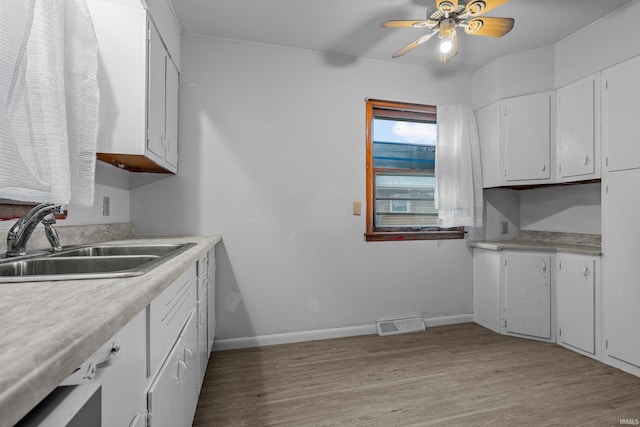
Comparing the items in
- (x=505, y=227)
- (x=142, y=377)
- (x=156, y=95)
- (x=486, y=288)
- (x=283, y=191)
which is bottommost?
(x=486, y=288)

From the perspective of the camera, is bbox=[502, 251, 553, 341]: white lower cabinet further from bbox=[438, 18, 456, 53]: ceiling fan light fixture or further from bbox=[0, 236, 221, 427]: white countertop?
bbox=[0, 236, 221, 427]: white countertop

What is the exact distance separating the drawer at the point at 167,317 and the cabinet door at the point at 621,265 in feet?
9.19

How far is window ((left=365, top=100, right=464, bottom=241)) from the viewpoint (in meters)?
2.80

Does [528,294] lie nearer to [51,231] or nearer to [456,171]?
[456,171]

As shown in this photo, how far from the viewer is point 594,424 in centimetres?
153

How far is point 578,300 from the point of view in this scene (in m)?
2.36

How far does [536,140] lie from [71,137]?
329 cm

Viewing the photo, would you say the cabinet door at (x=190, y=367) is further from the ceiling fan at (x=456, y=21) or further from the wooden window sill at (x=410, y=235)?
the ceiling fan at (x=456, y=21)

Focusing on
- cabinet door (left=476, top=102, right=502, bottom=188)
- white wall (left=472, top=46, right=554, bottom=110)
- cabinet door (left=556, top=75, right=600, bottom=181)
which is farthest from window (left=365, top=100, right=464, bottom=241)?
cabinet door (left=556, top=75, right=600, bottom=181)

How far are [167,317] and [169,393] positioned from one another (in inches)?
9.6

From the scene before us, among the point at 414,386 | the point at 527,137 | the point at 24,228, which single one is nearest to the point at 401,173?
the point at 527,137

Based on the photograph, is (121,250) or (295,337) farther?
(295,337)

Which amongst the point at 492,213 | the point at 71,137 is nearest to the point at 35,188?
the point at 71,137

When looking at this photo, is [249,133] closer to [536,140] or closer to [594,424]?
[536,140]
